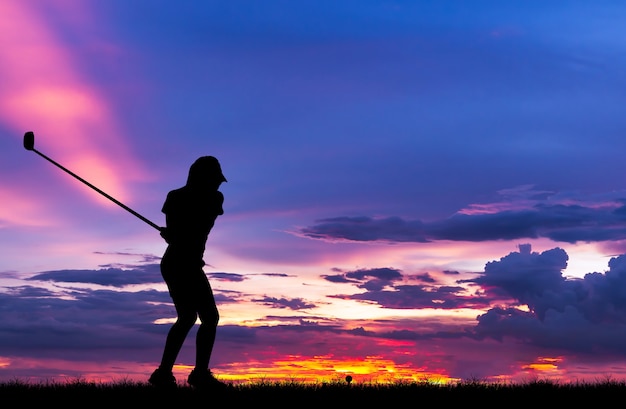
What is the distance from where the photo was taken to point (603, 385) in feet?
47.8

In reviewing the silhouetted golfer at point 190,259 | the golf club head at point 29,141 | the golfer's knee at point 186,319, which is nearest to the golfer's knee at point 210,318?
the silhouetted golfer at point 190,259

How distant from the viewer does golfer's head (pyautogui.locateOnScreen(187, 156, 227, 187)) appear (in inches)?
489

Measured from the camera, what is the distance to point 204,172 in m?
12.4

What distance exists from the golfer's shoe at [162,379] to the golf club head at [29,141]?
505 cm

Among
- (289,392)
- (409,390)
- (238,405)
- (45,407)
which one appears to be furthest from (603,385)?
(45,407)

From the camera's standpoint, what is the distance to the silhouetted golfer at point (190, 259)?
12312mm

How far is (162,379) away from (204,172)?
10.1ft

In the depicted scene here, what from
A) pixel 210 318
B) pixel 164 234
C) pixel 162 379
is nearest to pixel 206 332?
pixel 210 318

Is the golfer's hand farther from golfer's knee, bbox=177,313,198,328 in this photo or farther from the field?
the field

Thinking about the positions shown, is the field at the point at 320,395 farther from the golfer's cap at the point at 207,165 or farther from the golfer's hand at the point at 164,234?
the golfer's cap at the point at 207,165

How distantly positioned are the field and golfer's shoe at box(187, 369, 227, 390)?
4.1 inches

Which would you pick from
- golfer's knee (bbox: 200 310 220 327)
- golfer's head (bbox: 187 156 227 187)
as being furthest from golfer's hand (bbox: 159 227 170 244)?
golfer's knee (bbox: 200 310 220 327)

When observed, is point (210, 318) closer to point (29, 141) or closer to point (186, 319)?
point (186, 319)

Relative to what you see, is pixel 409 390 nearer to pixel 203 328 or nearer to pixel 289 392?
pixel 289 392
